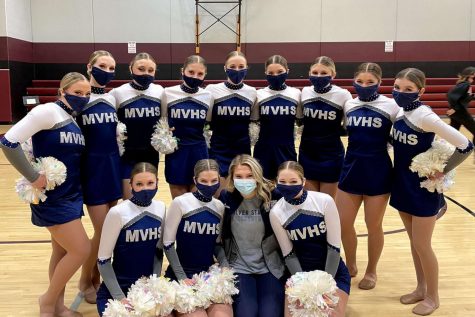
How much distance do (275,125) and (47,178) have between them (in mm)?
1843

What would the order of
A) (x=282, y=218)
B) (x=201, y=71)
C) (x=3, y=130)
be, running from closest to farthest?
(x=282, y=218) → (x=201, y=71) → (x=3, y=130)

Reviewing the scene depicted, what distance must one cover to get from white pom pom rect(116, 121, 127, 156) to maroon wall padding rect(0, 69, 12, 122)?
1027 cm

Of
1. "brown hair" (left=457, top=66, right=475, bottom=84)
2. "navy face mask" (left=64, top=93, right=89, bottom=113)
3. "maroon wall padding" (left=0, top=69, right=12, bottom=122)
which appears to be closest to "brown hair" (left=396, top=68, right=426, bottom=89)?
"navy face mask" (left=64, top=93, right=89, bottom=113)

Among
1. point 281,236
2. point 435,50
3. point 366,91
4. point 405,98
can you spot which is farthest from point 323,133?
point 435,50

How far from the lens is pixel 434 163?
321cm

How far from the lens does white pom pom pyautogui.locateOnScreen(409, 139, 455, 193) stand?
322 centimetres

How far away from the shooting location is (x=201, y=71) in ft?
12.5

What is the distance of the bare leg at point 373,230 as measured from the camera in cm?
368

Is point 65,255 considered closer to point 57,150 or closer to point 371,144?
point 57,150

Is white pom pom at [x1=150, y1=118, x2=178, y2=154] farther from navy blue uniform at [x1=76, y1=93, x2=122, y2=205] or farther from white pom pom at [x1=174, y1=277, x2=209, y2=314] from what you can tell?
white pom pom at [x1=174, y1=277, x2=209, y2=314]

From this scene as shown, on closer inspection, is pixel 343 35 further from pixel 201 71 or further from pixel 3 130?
pixel 201 71

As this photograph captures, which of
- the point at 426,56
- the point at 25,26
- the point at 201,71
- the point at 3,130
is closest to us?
the point at 201,71

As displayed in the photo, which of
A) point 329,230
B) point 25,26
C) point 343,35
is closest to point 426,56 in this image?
point 343,35

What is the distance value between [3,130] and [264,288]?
33.6 feet
